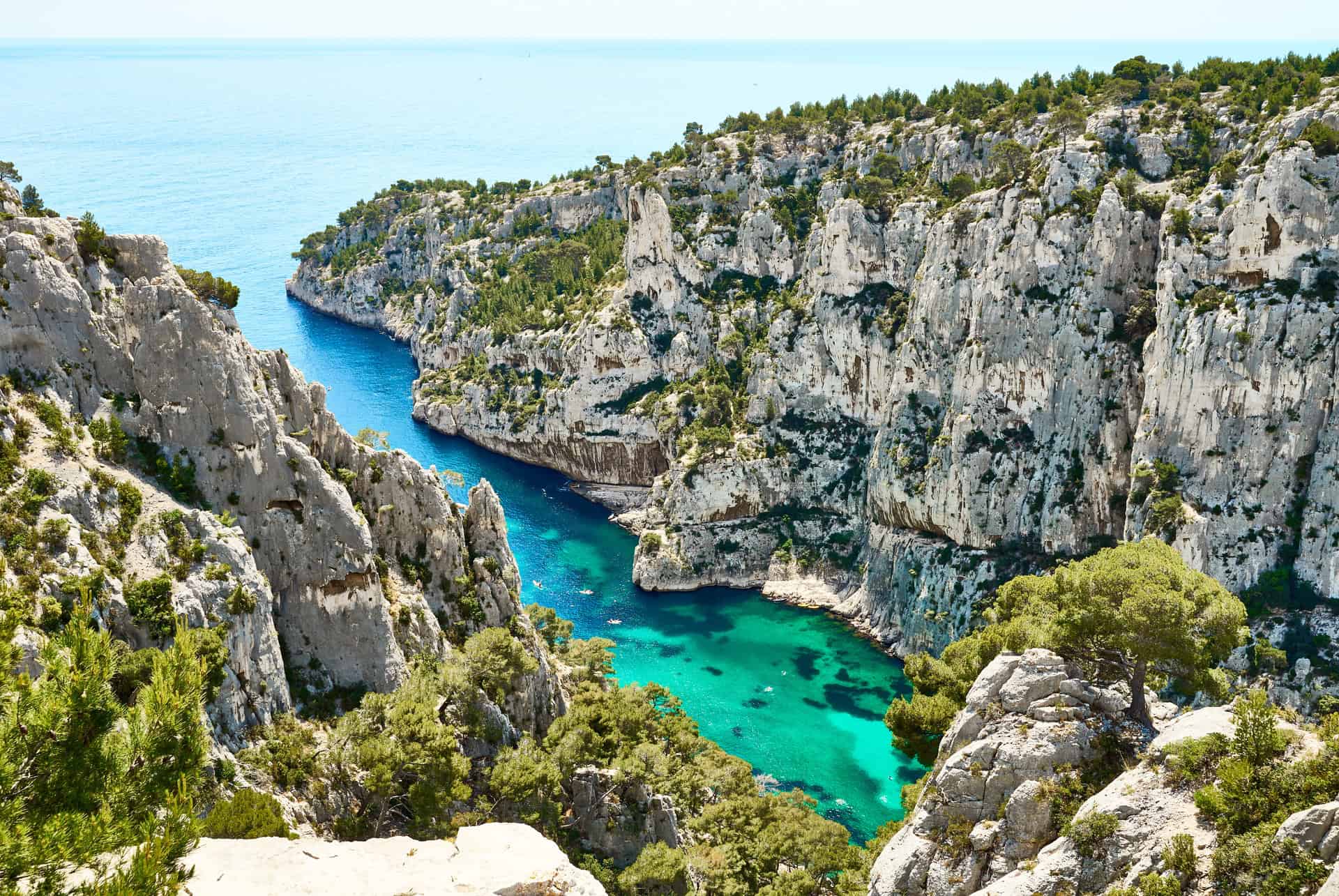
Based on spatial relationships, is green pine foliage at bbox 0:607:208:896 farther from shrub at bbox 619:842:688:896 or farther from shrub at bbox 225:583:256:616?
shrub at bbox 619:842:688:896

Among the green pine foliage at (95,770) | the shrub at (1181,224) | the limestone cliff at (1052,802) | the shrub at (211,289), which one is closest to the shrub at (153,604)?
the green pine foliage at (95,770)

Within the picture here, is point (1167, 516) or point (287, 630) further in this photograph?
point (1167, 516)

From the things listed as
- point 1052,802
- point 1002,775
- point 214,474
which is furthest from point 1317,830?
point 214,474

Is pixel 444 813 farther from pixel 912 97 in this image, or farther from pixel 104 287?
pixel 912 97

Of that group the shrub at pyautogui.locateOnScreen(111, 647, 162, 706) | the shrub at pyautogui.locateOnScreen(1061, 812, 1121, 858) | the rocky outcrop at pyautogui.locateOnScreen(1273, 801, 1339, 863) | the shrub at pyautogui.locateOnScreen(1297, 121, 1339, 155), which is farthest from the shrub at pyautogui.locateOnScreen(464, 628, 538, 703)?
the shrub at pyautogui.locateOnScreen(1297, 121, 1339, 155)

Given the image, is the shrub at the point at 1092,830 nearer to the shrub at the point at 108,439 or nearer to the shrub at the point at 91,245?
the shrub at the point at 108,439

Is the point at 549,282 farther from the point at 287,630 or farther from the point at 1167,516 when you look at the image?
the point at 287,630
